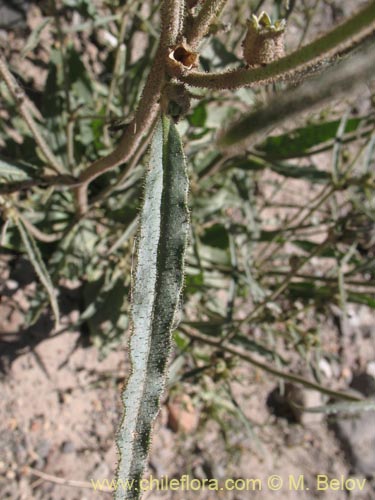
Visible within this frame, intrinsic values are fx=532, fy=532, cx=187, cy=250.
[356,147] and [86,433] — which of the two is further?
[356,147]

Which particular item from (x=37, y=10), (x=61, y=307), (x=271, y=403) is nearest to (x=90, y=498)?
(x=61, y=307)

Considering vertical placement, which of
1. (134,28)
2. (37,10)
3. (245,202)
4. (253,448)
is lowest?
(253,448)

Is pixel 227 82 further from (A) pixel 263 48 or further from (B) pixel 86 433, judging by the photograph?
(B) pixel 86 433

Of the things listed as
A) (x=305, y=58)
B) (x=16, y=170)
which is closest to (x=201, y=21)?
(x=305, y=58)

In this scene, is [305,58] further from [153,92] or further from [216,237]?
[216,237]

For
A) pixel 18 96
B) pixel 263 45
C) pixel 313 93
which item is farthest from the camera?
pixel 18 96

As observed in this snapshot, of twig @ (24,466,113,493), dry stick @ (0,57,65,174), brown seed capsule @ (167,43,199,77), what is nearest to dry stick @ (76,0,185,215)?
brown seed capsule @ (167,43,199,77)

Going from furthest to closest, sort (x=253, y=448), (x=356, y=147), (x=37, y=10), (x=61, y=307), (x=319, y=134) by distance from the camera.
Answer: (x=356, y=147)
(x=253, y=448)
(x=37, y=10)
(x=61, y=307)
(x=319, y=134)

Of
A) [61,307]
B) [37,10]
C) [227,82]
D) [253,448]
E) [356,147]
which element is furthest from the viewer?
[356,147]

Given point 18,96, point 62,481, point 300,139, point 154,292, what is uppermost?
point 300,139
